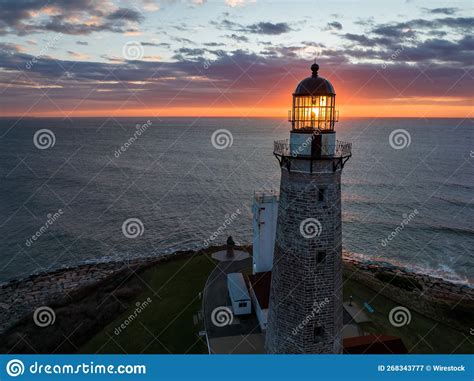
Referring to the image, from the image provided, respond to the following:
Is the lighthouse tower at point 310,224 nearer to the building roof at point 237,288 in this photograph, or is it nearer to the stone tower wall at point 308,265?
the stone tower wall at point 308,265

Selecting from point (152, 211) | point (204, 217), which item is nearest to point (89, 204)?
point (152, 211)

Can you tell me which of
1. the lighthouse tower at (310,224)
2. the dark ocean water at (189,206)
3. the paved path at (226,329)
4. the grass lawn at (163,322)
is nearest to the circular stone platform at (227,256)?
the grass lawn at (163,322)

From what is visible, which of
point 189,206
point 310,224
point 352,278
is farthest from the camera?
point 189,206

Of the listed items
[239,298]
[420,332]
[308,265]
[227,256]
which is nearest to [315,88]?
[308,265]

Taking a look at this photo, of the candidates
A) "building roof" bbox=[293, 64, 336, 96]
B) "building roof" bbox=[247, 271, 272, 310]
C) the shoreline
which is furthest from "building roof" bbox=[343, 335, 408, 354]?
"building roof" bbox=[293, 64, 336, 96]

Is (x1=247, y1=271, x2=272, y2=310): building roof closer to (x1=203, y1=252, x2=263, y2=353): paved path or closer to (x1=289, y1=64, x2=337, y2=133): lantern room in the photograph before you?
(x1=203, y1=252, x2=263, y2=353): paved path

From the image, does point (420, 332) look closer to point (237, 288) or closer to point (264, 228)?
point (264, 228)

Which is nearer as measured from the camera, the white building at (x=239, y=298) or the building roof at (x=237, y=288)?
the white building at (x=239, y=298)
